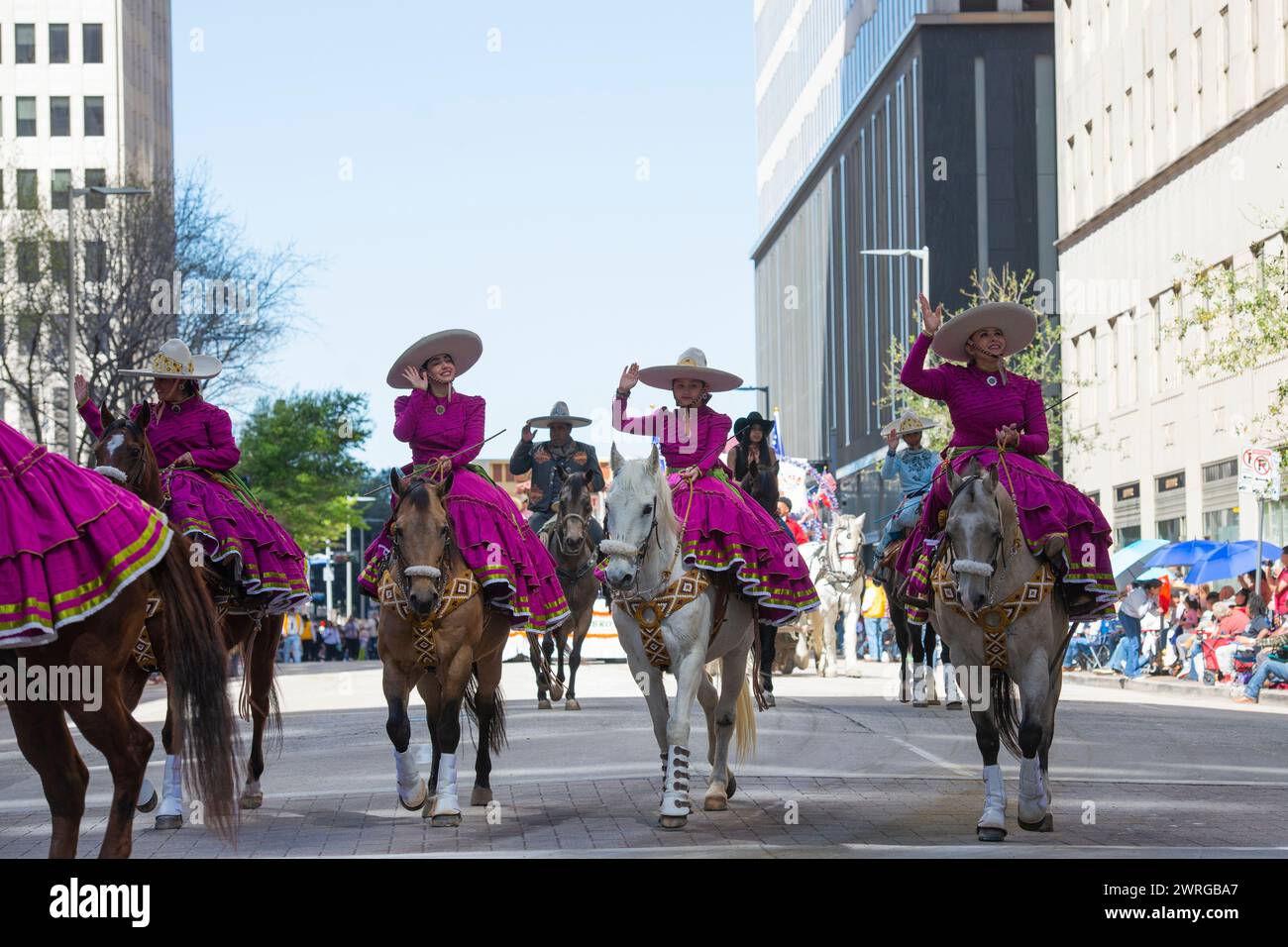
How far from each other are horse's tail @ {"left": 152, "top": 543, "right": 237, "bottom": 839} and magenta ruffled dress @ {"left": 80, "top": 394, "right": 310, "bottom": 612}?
2.93 m

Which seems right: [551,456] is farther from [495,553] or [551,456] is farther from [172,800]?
[172,800]

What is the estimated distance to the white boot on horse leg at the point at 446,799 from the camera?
11.9m

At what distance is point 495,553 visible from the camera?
1241 cm

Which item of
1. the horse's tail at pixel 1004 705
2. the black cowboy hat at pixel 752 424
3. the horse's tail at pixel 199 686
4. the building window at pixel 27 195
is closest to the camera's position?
the horse's tail at pixel 199 686

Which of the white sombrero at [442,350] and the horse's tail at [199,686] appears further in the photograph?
the white sombrero at [442,350]

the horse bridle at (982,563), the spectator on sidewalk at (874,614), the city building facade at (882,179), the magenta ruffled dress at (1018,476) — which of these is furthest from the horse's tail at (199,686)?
the city building facade at (882,179)

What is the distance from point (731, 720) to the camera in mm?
13195

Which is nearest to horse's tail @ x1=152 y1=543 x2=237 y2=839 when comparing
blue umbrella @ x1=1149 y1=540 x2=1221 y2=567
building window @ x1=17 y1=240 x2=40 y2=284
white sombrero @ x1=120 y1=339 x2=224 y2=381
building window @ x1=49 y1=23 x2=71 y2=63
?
white sombrero @ x1=120 y1=339 x2=224 y2=381

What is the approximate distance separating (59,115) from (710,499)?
88792 millimetres

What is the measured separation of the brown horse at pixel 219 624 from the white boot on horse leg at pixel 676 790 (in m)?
2.52

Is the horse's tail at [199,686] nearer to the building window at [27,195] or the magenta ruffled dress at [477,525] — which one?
the magenta ruffled dress at [477,525]

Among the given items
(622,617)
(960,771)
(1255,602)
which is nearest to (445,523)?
(622,617)

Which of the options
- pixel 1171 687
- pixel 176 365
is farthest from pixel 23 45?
pixel 176 365

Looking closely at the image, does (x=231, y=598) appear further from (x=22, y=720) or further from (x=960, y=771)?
(x=960, y=771)
